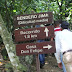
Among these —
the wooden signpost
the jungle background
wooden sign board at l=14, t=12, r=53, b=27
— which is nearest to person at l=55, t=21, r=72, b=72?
the wooden signpost

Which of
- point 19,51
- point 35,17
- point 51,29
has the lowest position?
point 19,51

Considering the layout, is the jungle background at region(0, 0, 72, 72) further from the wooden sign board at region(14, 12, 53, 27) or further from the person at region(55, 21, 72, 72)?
the person at region(55, 21, 72, 72)

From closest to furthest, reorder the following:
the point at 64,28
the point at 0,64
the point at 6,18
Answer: the point at 64,28 → the point at 0,64 → the point at 6,18

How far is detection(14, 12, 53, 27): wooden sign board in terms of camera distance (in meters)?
2.38

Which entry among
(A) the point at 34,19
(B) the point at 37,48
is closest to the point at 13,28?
(A) the point at 34,19

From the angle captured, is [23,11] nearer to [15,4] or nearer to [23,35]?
[15,4]

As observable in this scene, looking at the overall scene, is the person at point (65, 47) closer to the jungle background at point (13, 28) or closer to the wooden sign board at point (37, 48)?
the wooden sign board at point (37, 48)

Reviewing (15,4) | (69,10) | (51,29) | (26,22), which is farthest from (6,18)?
(69,10)

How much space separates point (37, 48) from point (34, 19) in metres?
0.59

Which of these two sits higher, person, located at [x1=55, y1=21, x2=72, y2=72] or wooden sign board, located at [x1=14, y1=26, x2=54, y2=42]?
wooden sign board, located at [x1=14, y1=26, x2=54, y2=42]

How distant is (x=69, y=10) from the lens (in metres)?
5.67

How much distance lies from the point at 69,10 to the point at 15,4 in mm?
2640

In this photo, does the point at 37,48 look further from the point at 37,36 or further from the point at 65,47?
the point at 65,47

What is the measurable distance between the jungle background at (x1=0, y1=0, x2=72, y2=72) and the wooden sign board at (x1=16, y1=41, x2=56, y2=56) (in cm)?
57
